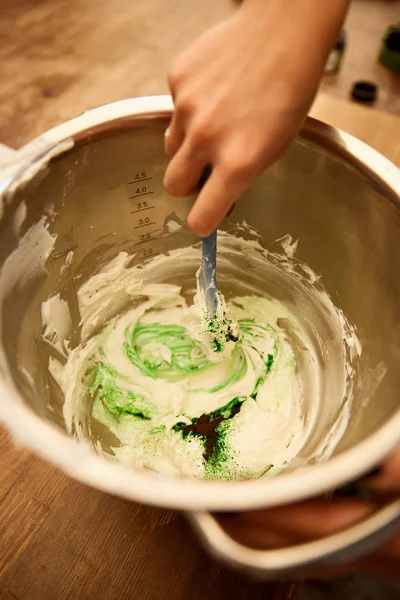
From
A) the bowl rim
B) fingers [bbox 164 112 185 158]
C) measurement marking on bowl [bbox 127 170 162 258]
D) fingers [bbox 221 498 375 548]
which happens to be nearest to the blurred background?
measurement marking on bowl [bbox 127 170 162 258]

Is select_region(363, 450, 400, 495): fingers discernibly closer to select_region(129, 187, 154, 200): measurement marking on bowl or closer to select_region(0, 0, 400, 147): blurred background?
select_region(129, 187, 154, 200): measurement marking on bowl

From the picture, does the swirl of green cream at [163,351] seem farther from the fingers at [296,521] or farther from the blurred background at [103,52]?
the blurred background at [103,52]

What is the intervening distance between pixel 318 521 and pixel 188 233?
0.58 metres

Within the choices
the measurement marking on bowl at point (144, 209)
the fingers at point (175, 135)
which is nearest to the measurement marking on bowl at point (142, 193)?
the measurement marking on bowl at point (144, 209)

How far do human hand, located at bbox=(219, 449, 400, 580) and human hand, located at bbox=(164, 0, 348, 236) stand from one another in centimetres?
30

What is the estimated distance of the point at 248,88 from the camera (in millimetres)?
456

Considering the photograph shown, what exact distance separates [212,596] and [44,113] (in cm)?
116

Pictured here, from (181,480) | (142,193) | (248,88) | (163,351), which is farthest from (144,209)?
(181,480)

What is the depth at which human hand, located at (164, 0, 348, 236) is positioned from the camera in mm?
454

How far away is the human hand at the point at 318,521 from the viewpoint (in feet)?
1.30

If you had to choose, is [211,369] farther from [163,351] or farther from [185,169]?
[185,169]

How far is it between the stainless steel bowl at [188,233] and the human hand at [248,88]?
18cm

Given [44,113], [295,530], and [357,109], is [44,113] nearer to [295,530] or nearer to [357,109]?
[357,109]

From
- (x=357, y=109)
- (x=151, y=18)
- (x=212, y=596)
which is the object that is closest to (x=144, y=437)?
(x=212, y=596)
